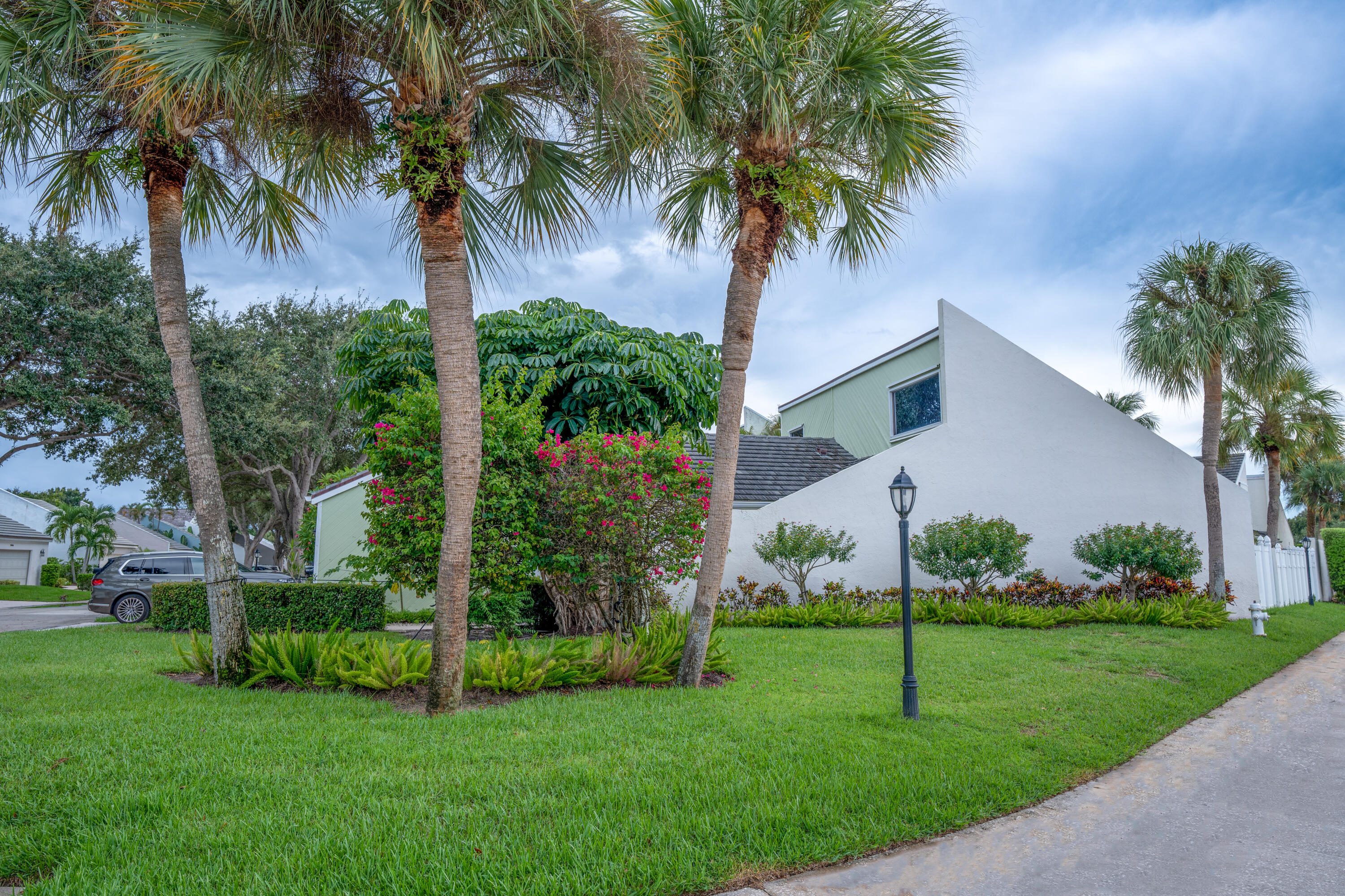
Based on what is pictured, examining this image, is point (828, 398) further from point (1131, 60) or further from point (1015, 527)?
point (1131, 60)

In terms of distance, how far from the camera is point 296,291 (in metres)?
25.9

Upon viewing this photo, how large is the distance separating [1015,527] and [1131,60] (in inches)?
337

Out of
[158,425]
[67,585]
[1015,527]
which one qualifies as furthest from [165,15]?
[67,585]

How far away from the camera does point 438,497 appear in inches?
382

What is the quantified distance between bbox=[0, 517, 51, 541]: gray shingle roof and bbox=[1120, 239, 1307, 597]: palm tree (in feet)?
147

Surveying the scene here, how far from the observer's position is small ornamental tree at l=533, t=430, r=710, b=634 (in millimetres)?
9438

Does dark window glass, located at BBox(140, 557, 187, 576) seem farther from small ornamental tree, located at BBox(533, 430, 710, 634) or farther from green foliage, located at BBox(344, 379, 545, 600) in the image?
small ornamental tree, located at BBox(533, 430, 710, 634)

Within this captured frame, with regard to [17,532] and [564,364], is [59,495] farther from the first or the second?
[564,364]

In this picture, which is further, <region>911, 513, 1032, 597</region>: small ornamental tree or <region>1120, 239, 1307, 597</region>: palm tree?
<region>1120, 239, 1307, 597</region>: palm tree

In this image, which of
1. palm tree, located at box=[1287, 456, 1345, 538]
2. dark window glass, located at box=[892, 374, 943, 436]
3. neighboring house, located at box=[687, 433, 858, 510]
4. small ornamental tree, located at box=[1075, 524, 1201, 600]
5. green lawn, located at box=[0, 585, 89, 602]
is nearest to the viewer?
small ornamental tree, located at box=[1075, 524, 1201, 600]

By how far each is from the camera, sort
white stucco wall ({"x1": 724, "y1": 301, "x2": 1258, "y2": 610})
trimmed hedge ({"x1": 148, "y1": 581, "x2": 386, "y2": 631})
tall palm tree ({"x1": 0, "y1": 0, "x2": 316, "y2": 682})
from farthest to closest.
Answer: white stucco wall ({"x1": 724, "y1": 301, "x2": 1258, "y2": 610}) < trimmed hedge ({"x1": 148, "y1": 581, "x2": 386, "y2": 631}) < tall palm tree ({"x1": 0, "y1": 0, "x2": 316, "y2": 682})

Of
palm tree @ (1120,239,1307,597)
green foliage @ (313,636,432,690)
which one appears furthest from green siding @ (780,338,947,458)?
green foliage @ (313,636,432,690)

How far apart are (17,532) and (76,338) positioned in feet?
81.6

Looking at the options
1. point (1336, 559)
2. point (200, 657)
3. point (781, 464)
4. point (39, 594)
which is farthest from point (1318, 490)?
point (39, 594)
